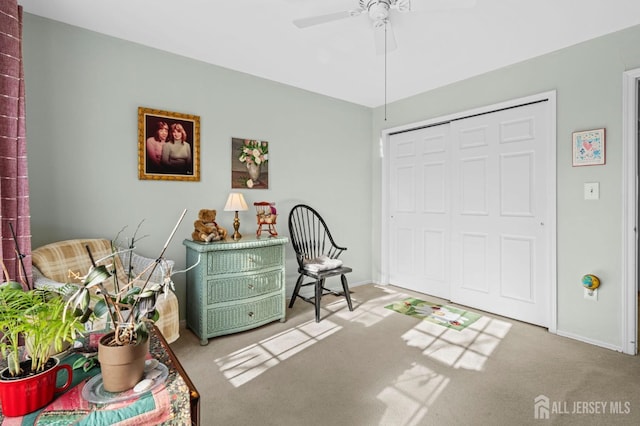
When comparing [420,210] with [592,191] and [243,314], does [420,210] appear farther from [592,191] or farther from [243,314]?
[243,314]

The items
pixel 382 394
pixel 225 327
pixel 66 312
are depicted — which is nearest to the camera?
pixel 66 312

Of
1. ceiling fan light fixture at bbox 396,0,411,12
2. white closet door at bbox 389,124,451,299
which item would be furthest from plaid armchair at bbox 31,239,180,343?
white closet door at bbox 389,124,451,299

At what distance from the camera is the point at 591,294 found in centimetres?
272

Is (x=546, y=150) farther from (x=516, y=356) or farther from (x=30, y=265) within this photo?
(x=30, y=265)

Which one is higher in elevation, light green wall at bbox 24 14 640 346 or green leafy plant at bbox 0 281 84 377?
light green wall at bbox 24 14 640 346

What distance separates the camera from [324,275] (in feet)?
10.6

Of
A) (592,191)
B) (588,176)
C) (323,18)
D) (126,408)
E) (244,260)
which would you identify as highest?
(323,18)

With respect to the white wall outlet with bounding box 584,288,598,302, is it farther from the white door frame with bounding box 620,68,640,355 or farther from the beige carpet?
the beige carpet

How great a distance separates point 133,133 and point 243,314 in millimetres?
1784

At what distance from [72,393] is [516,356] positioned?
8.87 feet

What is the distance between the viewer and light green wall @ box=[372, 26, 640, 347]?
2.59 m

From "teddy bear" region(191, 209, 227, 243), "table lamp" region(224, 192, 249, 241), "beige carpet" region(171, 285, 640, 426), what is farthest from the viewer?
"table lamp" region(224, 192, 249, 241)

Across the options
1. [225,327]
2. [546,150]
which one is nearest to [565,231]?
[546,150]

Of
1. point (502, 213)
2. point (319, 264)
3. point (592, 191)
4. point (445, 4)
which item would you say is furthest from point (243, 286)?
point (592, 191)
